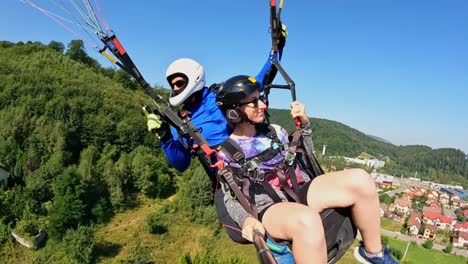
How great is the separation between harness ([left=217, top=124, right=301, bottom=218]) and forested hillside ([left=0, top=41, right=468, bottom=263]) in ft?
69.2

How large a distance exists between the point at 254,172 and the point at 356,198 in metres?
0.73

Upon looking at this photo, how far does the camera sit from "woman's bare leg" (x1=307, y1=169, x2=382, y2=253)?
2.40 metres

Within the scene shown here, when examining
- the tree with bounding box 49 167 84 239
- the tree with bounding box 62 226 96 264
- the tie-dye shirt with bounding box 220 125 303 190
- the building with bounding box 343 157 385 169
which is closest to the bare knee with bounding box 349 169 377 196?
the tie-dye shirt with bounding box 220 125 303 190

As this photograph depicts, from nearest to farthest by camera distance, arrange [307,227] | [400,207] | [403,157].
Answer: [307,227]
[400,207]
[403,157]

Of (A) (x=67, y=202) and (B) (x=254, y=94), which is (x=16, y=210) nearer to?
(A) (x=67, y=202)

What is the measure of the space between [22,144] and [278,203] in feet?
118

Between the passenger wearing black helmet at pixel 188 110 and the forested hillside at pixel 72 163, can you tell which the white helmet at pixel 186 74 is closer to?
the passenger wearing black helmet at pixel 188 110

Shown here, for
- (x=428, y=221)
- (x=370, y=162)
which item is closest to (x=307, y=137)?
(x=428, y=221)

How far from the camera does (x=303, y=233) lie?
2.21 meters

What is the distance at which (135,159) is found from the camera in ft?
108

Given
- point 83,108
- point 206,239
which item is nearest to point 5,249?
point 206,239

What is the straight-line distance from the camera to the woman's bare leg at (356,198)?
240cm

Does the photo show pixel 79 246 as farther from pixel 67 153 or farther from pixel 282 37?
pixel 282 37

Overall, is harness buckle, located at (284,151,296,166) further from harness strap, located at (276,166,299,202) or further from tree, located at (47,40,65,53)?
tree, located at (47,40,65,53)
